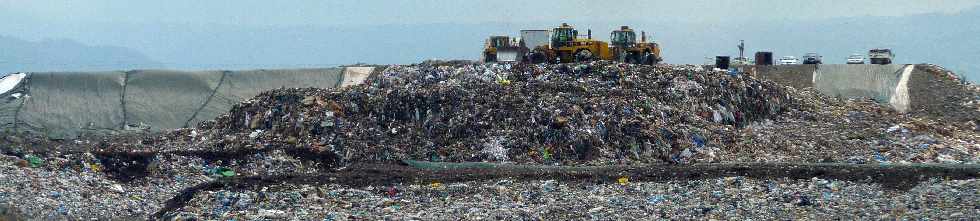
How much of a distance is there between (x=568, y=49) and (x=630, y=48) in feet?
6.96

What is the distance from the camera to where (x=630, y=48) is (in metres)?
31.3

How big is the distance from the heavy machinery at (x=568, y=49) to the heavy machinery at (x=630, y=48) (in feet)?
2.58

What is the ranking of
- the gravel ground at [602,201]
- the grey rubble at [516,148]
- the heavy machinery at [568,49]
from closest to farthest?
the gravel ground at [602,201] < the grey rubble at [516,148] < the heavy machinery at [568,49]

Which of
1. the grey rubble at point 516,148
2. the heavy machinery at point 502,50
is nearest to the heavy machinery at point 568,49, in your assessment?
the heavy machinery at point 502,50

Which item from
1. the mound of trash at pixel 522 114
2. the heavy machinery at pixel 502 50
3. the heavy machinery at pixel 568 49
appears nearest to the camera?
the mound of trash at pixel 522 114

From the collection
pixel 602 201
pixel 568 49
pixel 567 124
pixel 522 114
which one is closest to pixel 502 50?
pixel 568 49

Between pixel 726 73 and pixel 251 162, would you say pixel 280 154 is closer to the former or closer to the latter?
pixel 251 162

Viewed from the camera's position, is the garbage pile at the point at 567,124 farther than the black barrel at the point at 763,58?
No

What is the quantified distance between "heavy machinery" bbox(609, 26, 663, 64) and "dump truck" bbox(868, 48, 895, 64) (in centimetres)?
808

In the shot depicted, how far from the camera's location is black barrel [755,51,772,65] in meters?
35.7

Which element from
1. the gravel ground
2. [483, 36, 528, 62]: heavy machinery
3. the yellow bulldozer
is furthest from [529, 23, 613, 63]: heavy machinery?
the gravel ground

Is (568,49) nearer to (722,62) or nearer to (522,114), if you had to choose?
(722,62)

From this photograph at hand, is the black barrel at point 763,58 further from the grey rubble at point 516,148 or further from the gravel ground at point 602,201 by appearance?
the gravel ground at point 602,201

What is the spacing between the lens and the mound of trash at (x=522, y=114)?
2216 cm
